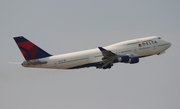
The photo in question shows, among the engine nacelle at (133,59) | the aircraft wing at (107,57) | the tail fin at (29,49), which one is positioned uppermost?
the tail fin at (29,49)

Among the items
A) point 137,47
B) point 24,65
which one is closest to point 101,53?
point 137,47

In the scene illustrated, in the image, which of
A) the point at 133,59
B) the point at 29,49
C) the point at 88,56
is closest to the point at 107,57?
the point at 88,56

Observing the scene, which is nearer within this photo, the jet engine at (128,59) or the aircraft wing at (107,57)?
the aircraft wing at (107,57)

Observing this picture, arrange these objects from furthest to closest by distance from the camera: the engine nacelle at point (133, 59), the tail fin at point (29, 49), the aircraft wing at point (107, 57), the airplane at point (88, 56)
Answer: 1. the engine nacelle at point (133, 59)
2. the aircraft wing at point (107, 57)
3. the tail fin at point (29, 49)
4. the airplane at point (88, 56)

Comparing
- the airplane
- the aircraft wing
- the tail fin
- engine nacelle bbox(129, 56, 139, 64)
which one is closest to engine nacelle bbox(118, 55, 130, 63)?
the airplane

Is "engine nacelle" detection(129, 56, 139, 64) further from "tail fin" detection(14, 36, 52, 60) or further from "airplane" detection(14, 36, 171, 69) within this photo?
"tail fin" detection(14, 36, 52, 60)

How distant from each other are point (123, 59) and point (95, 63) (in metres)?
5.18

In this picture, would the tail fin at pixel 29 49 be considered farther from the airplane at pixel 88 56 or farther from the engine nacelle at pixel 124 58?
the engine nacelle at pixel 124 58

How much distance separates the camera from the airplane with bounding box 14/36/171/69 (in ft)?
278

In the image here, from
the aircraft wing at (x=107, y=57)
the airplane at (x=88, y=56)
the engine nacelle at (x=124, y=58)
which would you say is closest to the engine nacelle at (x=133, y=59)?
the airplane at (x=88, y=56)

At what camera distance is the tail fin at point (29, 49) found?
85.2 m

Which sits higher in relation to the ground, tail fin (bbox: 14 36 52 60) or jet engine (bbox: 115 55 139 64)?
tail fin (bbox: 14 36 52 60)

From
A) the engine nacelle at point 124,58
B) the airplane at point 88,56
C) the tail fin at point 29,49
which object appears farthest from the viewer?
the engine nacelle at point 124,58

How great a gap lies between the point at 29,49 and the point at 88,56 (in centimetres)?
1069
